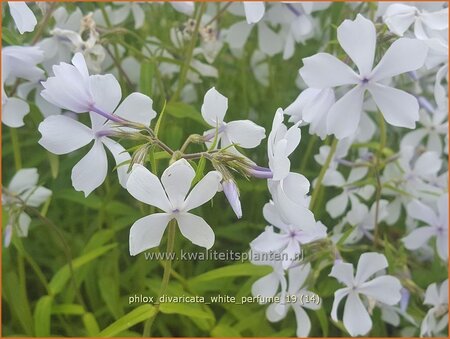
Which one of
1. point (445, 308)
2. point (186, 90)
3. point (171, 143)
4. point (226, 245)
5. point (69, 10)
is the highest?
point (69, 10)

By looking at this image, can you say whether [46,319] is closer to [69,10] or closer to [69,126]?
[69,126]

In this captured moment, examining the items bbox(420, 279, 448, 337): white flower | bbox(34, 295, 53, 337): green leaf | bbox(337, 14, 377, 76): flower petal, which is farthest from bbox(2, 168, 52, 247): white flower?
bbox(420, 279, 448, 337): white flower

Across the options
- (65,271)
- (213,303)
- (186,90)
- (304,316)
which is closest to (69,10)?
(186,90)

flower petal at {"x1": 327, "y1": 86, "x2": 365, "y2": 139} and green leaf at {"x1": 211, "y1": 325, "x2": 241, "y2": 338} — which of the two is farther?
green leaf at {"x1": 211, "y1": 325, "x2": 241, "y2": 338}

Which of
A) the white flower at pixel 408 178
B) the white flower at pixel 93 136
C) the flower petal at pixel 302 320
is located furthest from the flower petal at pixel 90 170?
the white flower at pixel 408 178

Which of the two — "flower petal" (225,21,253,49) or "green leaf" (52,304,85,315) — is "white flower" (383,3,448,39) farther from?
"green leaf" (52,304,85,315)

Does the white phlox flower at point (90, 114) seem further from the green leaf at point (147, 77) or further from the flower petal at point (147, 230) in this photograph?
the green leaf at point (147, 77)
